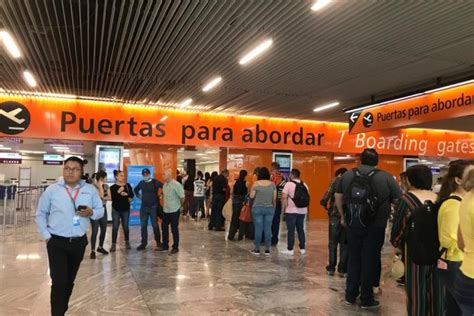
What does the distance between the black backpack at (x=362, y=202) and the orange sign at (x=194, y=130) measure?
8.49 metres

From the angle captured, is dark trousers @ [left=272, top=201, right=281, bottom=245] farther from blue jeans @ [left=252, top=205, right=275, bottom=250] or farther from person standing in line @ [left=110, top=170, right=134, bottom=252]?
person standing in line @ [left=110, top=170, right=134, bottom=252]

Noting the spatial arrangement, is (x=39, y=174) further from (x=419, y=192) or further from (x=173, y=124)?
(x=419, y=192)

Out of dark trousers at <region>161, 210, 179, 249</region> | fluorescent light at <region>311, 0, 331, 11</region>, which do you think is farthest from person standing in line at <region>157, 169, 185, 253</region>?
fluorescent light at <region>311, 0, 331, 11</region>

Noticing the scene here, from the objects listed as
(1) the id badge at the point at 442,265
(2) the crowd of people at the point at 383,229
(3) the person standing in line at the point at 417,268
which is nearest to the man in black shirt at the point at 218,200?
(2) the crowd of people at the point at 383,229

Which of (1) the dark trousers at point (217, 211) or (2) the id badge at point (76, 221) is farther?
(1) the dark trousers at point (217, 211)

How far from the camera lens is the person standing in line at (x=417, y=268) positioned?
323 cm

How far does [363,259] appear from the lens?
4.48 meters

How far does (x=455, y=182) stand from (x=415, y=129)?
1294 centimetres

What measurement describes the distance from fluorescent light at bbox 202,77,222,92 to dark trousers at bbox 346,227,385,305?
5.16 metres

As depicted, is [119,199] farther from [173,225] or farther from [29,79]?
[29,79]

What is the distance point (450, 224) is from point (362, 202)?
1.57m

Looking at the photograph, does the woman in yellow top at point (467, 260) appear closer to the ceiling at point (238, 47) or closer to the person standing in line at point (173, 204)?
the ceiling at point (238, 47)

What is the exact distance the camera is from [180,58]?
7414 mm

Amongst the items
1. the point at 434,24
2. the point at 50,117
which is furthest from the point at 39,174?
the point at 434,24
